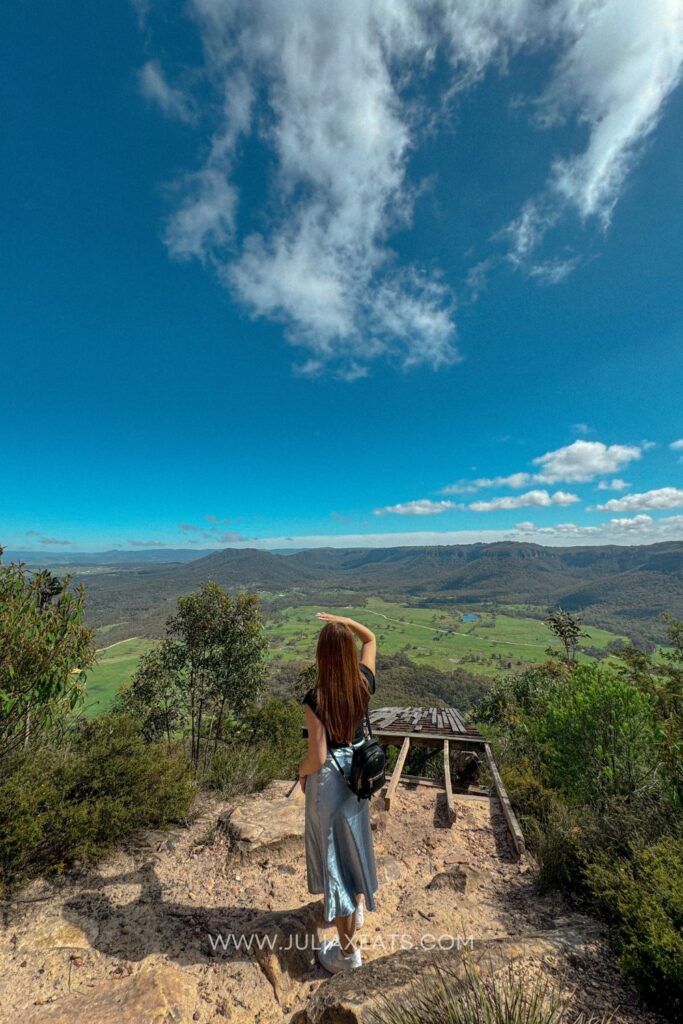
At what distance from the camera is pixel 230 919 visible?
3715 millimetres

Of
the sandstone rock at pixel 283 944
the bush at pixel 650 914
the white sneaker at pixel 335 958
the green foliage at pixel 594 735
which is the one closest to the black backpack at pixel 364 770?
the white sneaker at pixel 335 958

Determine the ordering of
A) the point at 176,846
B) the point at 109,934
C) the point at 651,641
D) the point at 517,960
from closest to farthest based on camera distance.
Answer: the point at 517,960 < the point at 109,934 < the point at 176,846 < the point at 651,641

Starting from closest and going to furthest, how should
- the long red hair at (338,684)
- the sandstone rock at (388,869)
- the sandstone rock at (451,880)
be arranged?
the long red hair at (338,684) → the sandstone rock at (451,880) → the sandstone rock at (388,869)

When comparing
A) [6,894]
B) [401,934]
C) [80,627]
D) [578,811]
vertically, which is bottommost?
[578,811]

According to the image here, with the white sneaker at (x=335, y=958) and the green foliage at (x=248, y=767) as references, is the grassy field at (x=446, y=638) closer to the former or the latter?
the green foliage at (x=248, y=767)

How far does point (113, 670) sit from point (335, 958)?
86.4 meters

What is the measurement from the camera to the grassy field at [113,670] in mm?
52156

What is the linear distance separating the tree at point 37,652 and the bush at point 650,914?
6.31 meters

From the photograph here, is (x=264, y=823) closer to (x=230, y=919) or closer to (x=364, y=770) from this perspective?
(x=230, y=919)

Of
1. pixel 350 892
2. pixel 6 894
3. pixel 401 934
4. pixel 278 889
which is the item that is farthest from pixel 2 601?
pixel 401 934

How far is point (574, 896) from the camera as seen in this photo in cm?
405

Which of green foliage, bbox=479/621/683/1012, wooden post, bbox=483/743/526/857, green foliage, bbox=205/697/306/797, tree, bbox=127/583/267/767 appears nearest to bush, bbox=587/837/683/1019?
green foliage, bbox=479/621/683/1012

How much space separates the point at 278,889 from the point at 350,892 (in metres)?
2.17

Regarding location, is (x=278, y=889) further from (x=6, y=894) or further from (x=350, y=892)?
(x=6, y=894)
